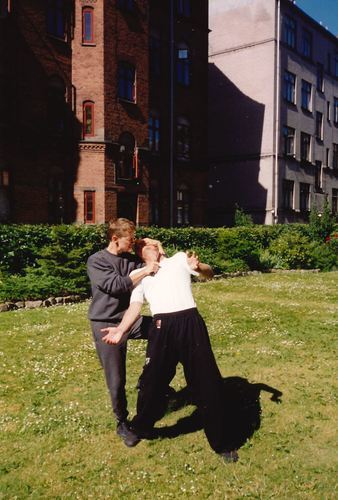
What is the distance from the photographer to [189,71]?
3117 cm

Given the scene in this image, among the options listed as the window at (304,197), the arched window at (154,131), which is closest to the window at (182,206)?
the arched window at (154,131)

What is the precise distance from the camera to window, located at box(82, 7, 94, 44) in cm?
2436

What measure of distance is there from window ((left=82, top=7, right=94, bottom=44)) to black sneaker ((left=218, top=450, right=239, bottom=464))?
23.6 metres

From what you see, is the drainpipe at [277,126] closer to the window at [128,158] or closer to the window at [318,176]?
the window at [318,176]

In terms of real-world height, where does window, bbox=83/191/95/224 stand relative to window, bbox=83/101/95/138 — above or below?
below

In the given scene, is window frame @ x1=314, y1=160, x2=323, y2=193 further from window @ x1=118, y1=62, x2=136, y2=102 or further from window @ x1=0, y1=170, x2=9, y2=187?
window @ x1=0, y1=170, x2=9, y2=187

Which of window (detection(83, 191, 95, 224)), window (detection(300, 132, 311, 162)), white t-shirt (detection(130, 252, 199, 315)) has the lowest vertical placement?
white t-shirt (detection(130, 252, 199, 315))

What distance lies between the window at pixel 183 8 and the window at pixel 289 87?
984 cm

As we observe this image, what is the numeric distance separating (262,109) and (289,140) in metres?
3.63

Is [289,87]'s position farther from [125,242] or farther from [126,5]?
[125,242]

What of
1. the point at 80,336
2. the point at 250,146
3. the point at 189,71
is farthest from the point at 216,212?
the point at 80,336

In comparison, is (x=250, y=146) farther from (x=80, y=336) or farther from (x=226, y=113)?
(x=80, y=336)

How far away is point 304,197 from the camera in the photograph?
130 ft

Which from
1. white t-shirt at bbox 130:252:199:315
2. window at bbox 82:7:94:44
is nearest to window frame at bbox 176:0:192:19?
window at bbox 82:7:94:44
